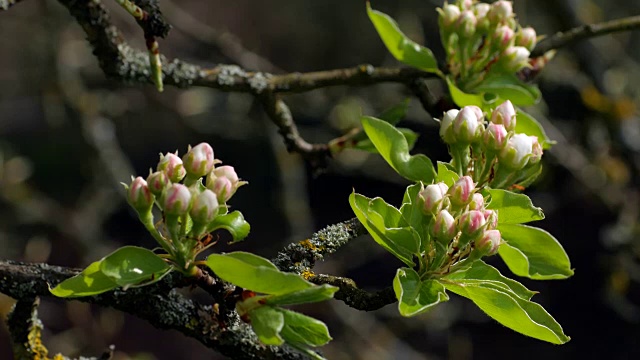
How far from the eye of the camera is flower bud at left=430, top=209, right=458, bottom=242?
1021 millimetres

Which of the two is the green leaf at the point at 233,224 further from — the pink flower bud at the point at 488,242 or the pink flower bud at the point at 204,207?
the pink flower bud at the point at 488,242

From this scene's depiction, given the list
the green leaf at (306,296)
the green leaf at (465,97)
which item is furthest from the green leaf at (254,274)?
the green leaf at (465,97)

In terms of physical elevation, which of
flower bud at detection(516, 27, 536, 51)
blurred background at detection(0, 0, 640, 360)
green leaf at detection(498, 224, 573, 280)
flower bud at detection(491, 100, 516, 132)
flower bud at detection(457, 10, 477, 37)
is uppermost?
flower bud at detection(457, 10, 477, 37)

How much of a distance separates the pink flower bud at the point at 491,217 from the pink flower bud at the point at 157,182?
0.42 meters

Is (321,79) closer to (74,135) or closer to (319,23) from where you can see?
(74,135)

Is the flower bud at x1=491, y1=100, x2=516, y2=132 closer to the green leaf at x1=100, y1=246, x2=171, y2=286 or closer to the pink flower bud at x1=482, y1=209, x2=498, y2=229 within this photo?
the pink flower bud at x1=482, y1=209, x2=498, y2=229

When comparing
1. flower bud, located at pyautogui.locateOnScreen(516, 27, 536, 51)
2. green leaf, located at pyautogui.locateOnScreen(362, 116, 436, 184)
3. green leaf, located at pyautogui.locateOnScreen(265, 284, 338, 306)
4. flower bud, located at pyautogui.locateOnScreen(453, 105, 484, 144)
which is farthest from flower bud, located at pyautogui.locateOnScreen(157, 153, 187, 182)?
flower bud, located at pyautogui.locateOnScreen(516, 27, 536, 51)

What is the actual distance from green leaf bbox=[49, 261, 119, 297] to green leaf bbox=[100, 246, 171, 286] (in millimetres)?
38

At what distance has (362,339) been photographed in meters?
3.32

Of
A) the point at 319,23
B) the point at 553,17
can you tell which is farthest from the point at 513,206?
the point at 319,23

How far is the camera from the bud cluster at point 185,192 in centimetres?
98

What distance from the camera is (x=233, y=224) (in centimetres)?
105

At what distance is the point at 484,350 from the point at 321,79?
13.3 ft

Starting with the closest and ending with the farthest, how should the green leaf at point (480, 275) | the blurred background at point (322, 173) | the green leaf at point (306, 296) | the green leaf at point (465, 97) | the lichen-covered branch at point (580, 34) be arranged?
1. the green leaf at point (306, 296)
2. the green leaf at point (480, 275)
3. the green leaf at point (465, 97)
4. the lichen-covered branch at point (580, 34)
5. the blurred background at point (322, 173)
